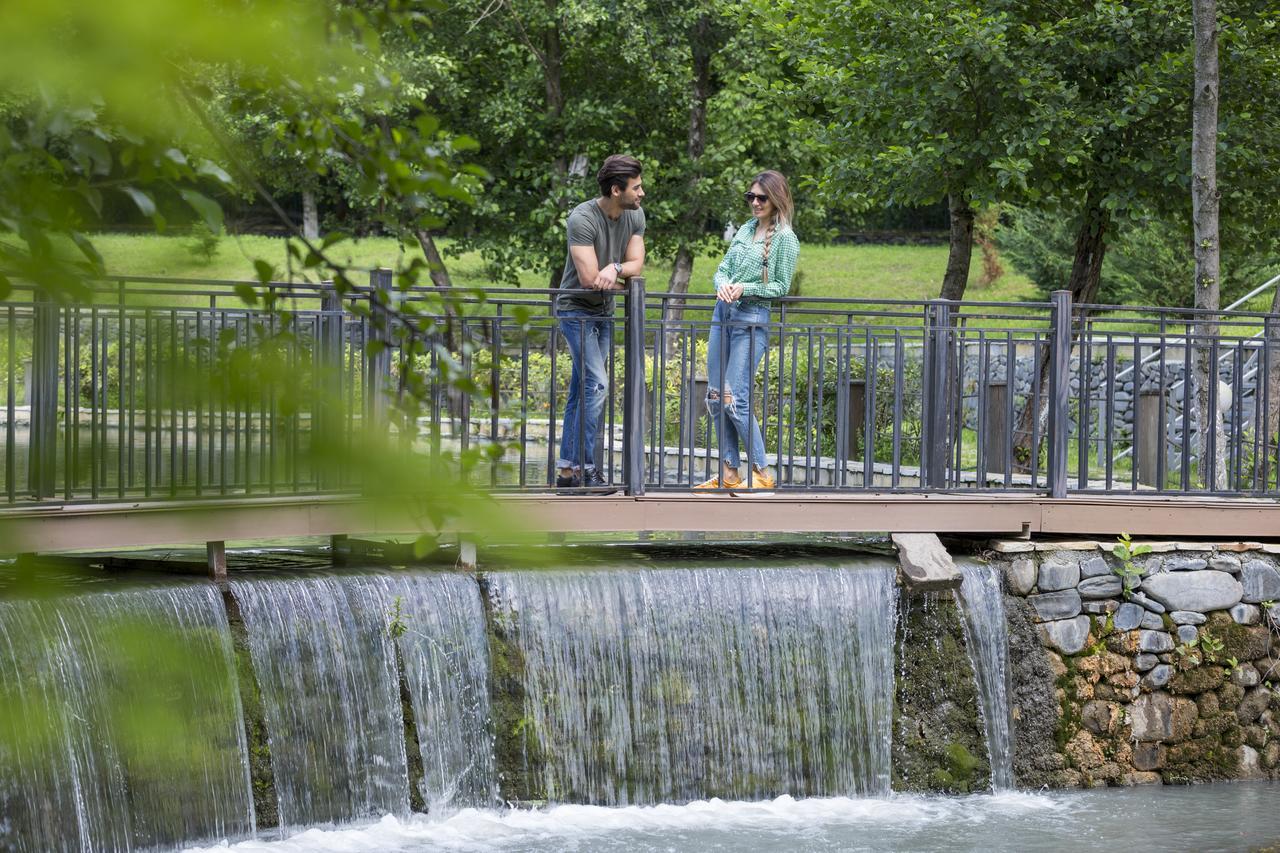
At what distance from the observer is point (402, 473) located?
1.00 meters

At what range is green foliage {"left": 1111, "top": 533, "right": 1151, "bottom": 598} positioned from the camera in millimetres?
9484

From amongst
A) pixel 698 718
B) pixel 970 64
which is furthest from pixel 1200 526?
pixel 970 64

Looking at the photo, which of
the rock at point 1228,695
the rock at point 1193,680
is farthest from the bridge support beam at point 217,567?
the rock at point 1228,695

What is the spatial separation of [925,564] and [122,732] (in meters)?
8.30

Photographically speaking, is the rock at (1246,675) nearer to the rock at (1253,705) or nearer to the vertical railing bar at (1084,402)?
the rock at (1253,705)

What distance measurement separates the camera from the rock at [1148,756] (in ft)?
31.2

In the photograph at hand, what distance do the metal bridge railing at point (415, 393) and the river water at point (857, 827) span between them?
5.84 feet

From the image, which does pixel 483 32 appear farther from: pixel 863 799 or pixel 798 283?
pixel 863 799

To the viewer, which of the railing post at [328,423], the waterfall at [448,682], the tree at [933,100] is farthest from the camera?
the tree at [933,100]

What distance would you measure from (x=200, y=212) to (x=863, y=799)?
8422 millimetres

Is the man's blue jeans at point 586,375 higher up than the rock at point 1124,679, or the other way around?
the man's blue jeans at point 586,375

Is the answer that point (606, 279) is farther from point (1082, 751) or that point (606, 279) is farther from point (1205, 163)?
point (1205, 163)

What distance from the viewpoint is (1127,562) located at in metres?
9.48

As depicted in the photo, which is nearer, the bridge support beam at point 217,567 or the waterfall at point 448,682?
the bridge support beam at point 217,567
